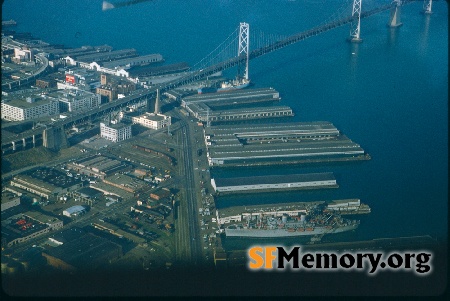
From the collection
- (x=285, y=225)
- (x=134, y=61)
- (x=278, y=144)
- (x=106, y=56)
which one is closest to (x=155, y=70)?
(x=134, y=61)

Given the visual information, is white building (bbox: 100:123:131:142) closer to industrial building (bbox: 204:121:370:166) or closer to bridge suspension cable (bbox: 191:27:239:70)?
industrial building (bbox: 204:121:370:166)

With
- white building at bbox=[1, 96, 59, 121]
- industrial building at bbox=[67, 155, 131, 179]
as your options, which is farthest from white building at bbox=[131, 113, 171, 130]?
industrial building at bbox=[67, 155, 131, 179]

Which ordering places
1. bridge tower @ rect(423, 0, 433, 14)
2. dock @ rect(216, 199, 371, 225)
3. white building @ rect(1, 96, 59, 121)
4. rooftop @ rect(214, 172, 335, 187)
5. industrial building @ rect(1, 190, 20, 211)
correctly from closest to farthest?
dock @ rect(216, 199, 371, 225) < industrial building @ rect(1, 190, 20, 211) < rooftop @ rect(214, 172, 335, 187) < white building @ rect(1, 96, 59, 121) < bridge tower @ rect(423, 0, 433, 14)

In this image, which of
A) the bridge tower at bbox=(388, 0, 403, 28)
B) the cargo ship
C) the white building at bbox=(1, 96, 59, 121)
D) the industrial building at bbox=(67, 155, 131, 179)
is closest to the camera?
the cargo ship

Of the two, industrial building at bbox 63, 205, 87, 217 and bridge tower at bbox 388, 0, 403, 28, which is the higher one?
bridge tower at bbox 388, 0, 403, 28

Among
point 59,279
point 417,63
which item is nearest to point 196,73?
point 417,63

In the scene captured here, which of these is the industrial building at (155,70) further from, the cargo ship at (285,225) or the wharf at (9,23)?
the cargo ship at (285,225)

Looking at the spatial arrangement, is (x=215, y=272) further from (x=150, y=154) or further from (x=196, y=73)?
(x=196, y=73)
